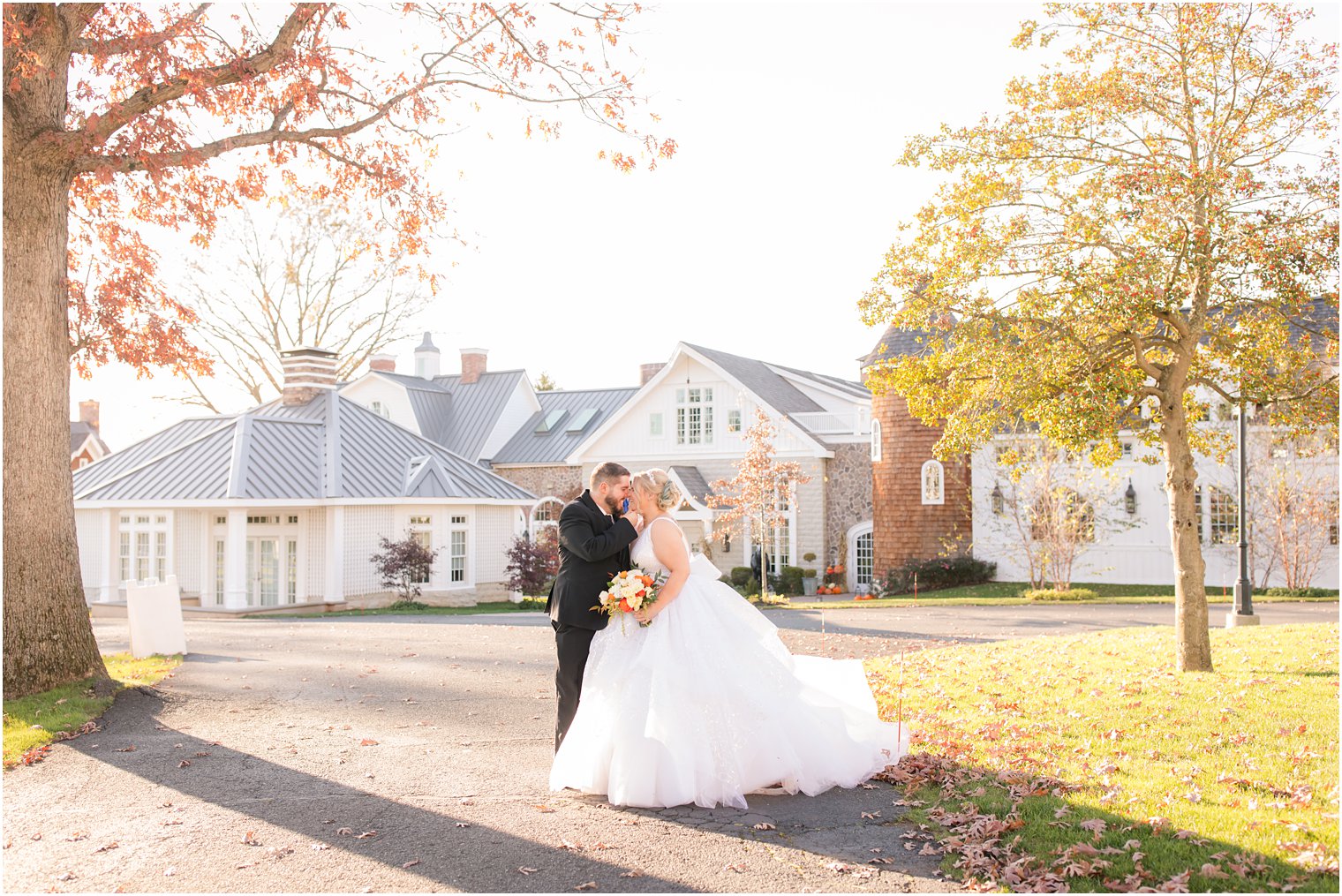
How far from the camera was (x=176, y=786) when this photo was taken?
22.5 ft

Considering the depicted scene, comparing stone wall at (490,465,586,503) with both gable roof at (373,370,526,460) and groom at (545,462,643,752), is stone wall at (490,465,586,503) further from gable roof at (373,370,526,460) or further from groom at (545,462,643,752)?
groom at (545,462,643,752)

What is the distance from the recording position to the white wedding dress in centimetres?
622

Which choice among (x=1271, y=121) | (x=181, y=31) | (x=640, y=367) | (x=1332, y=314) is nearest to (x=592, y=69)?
(x=181, y=31)

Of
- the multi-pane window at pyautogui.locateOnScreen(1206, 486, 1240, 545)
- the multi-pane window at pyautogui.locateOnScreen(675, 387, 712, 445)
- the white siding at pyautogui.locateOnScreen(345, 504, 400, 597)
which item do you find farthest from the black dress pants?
the multi-pane window at pyautogui.locateOnScreen(675, 387, 712, 445)

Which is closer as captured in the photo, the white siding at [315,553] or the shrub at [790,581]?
the white siding at [315,553]

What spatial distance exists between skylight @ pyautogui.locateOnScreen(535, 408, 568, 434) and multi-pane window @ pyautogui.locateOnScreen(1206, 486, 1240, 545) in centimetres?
2139

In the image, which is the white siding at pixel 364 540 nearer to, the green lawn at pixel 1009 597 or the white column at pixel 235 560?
the white column at pixel 235 560

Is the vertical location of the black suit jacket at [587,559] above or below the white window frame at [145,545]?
above

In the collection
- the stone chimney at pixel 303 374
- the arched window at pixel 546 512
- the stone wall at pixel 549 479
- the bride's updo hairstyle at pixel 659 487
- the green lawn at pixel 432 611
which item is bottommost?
the green lawn at pixel 432 611

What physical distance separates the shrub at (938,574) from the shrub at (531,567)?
923 centimetres

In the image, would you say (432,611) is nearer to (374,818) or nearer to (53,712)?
(53,712)

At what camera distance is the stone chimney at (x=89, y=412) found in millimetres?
54844

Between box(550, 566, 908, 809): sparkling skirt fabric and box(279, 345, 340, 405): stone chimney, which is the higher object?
box(279, 345, 340, 405): stone chimney

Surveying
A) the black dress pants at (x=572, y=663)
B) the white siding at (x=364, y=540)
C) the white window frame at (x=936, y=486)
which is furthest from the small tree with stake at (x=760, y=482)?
the black dress pants at (x=572, y=663)
